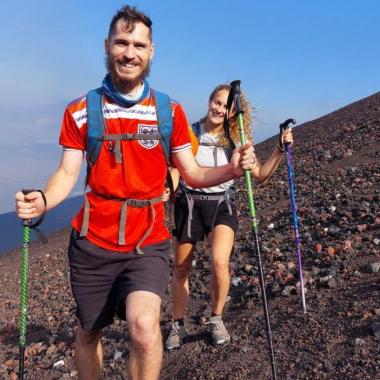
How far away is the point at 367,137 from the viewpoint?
2072 cm

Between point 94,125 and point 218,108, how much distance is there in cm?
272

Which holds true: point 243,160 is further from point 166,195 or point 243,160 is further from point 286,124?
point 286,124

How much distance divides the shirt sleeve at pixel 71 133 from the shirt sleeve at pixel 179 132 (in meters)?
0.86

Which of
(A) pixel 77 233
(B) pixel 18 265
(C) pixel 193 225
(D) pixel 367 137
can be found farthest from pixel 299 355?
(D) pixel 367 137

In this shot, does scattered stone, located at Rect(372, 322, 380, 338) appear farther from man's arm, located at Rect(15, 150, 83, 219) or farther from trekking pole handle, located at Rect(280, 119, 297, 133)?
man's arm, located at Rect(15, 150, 83, 219)

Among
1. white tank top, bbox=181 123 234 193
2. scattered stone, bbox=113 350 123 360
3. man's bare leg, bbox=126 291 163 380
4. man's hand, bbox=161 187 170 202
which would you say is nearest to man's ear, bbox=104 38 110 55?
man's hand, bbox=161 187 170 202

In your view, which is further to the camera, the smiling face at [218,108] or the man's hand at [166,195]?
the smiling face at [218,108]

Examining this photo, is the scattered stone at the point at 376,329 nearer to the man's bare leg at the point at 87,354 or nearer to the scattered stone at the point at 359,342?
the scattered stone at the point at 359,342

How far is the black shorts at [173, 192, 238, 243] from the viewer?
262 inches

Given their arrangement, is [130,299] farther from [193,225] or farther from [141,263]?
[193,225]

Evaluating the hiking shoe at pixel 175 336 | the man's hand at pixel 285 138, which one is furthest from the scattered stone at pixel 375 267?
the hiking shoe at pixel 175 336

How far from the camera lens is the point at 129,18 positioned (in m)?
4.46

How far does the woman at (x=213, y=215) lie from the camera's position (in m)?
6.59

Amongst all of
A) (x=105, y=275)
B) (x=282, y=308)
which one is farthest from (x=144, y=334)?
(x=282, y=308)
